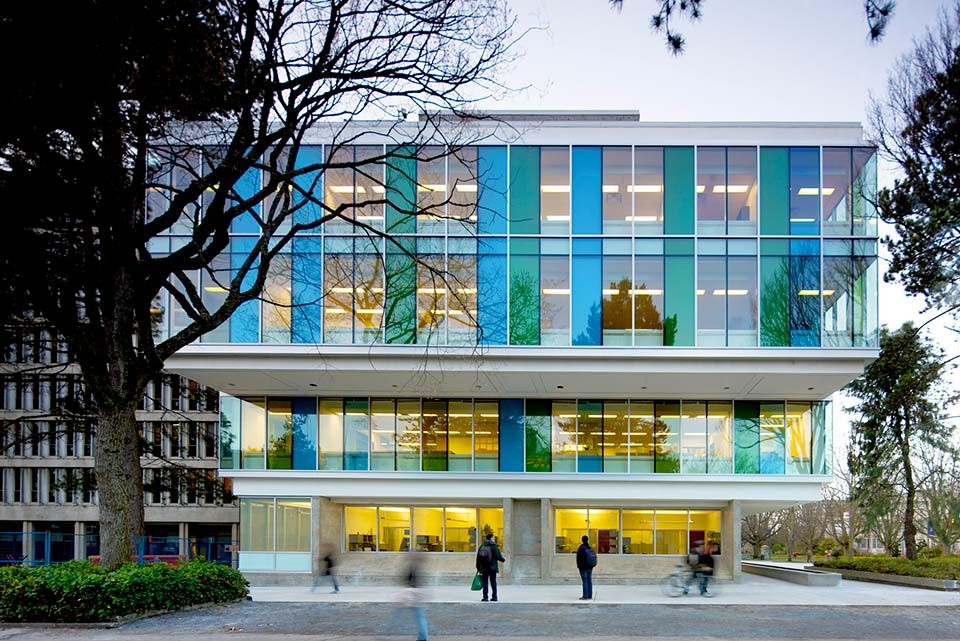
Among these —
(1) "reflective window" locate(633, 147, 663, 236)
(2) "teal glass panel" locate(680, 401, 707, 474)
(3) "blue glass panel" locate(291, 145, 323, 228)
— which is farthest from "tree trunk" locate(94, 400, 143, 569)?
(2) "teal glass panel" locate(680, 401, 707, 474)

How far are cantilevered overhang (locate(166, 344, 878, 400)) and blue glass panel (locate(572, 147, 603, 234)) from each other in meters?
3.93

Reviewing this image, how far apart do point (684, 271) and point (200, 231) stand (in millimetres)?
14662

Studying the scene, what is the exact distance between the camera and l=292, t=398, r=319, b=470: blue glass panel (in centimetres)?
2909

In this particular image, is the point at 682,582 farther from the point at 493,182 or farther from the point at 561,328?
the point at 493,182

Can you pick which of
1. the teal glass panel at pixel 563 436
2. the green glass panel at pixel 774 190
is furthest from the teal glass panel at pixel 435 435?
the green glass panel at pixel 774 190

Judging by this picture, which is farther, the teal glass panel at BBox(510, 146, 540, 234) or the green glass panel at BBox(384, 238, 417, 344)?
the teal glass panel at BBox(510, 146, 540, 234)

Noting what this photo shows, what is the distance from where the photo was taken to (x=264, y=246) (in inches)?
669

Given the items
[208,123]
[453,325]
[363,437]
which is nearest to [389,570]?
[363,437]

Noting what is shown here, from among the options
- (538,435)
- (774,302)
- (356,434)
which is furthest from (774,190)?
(356,434)

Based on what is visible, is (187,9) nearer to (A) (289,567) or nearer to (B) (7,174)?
(B) (7,174)

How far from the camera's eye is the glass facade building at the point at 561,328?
82.7 feet

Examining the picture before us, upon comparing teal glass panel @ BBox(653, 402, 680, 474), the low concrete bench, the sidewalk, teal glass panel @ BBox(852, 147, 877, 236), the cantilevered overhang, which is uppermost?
teal glass panel @ BBox(852, 147, 877, 236)

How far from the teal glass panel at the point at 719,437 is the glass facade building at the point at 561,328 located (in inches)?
2.5

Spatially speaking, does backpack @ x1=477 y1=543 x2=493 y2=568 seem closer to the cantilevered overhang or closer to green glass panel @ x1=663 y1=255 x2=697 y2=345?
the cantilevered overhang
